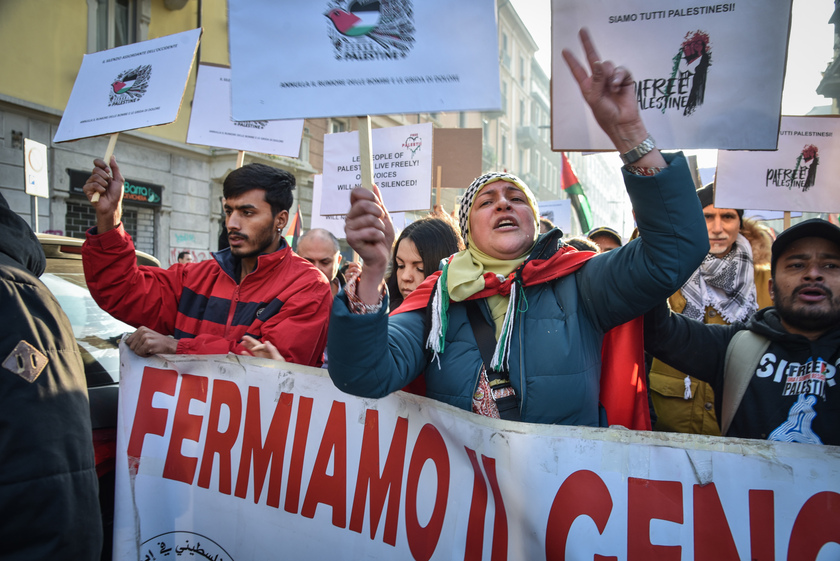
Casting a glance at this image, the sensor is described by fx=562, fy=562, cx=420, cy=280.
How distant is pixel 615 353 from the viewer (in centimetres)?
187

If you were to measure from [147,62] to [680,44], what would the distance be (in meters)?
2.57

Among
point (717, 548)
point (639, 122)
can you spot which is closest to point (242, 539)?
point (717, 548)

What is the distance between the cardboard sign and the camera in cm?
595

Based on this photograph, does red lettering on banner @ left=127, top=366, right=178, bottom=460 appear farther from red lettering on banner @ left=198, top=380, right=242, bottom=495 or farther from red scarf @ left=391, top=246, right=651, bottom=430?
red scarf @ left=391, top=246, right=651, bottom=430

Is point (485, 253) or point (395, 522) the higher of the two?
point (485, 253)

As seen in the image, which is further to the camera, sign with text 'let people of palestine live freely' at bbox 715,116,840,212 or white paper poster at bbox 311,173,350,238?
white paper poster at bbox 311,173,350,238

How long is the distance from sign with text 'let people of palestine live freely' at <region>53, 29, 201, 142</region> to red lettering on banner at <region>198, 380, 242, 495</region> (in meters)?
1.45

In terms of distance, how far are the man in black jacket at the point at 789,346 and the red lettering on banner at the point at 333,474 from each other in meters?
1.15

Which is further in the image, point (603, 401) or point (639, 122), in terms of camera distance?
point (603, 401)

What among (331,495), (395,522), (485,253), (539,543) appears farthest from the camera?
(485,253)

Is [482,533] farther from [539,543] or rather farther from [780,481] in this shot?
[780,481]

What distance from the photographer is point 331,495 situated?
71.6 inches

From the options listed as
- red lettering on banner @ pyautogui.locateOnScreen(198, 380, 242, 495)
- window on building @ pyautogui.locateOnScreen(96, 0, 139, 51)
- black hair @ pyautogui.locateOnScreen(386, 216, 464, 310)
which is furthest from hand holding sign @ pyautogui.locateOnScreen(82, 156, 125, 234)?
window on building @ pyautogui.locateOnScreen(96, 0, 139, 51)

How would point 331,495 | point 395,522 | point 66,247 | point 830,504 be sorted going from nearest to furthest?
point 830,504
point 395,522
point 331,495
point 66,247
